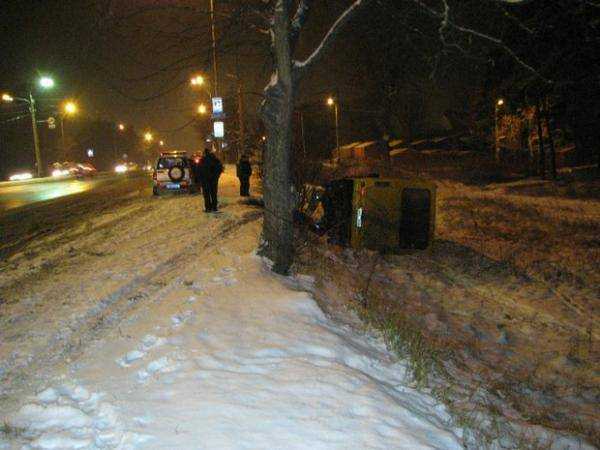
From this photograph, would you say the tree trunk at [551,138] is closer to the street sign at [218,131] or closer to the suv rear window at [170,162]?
the street sign at [218,131]

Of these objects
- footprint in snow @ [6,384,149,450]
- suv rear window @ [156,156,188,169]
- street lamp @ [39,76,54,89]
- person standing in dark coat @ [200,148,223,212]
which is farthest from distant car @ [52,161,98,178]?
footprint in snow @ [6,384,149,450]

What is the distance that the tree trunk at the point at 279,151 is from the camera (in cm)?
749

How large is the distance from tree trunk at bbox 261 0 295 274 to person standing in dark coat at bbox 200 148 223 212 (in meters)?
5.99

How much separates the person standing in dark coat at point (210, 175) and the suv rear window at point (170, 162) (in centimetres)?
654

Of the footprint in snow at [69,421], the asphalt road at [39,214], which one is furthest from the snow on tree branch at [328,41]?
the asphalt road at [39,214]

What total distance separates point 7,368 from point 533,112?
34360mm

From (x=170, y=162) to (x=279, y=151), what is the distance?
14.3 m

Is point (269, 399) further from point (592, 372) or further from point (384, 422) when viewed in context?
point (592, 372)

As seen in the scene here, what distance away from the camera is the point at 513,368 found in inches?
282

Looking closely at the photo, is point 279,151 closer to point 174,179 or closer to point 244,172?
point 244,172

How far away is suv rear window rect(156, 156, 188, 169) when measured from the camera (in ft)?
68.4

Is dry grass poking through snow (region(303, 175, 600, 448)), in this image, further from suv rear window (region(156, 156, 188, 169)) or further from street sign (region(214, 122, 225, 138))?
street sign (region(214, 122, 225, 138))

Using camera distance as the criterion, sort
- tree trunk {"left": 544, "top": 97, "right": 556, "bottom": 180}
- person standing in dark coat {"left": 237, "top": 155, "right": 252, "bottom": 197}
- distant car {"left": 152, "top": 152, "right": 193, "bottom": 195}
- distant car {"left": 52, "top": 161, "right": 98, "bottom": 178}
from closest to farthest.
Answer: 1. person standing in dark coat {"left": 237, "top": 155, "right": 252, "bottom": 197}
2. distant car {"left": 152, "top": 152, "right": 193, "bottom": 195}
3. tree trunk {"left": 544, "top": 97, "right": 556, "bottom": 180}
4. distant car {"left": 52, "top": 161, "right": 98, "bottom": 178}

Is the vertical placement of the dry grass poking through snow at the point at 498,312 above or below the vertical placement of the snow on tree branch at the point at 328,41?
below
